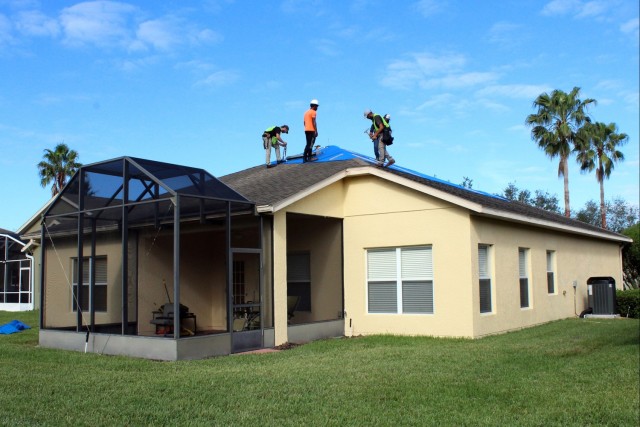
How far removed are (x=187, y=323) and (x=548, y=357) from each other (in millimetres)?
8363

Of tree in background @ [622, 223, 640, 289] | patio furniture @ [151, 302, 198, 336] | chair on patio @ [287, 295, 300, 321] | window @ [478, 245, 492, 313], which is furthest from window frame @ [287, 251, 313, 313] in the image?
tree in background @ [622, 223, 640, 289]

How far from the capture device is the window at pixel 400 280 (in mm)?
14305

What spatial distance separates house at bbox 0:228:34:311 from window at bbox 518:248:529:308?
73.7 ft

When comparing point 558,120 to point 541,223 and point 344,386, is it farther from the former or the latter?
point 344,386

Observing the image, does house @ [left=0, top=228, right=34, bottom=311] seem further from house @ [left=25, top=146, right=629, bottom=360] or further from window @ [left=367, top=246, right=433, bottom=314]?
window @ [left=367, top=246, right=433, bottom=314]

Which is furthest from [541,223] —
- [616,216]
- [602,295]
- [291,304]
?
[616,216]

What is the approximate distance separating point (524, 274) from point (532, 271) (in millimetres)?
301

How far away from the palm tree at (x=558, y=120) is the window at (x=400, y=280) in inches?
871

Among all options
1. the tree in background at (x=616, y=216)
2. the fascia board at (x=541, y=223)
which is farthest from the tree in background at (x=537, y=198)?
the fascia board at (x=541, y=223)

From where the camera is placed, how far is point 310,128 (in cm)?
1769

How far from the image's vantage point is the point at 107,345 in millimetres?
12273

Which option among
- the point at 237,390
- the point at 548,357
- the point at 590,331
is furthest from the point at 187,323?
the point at 590,331

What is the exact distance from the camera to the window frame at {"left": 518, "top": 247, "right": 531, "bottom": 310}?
16.5m

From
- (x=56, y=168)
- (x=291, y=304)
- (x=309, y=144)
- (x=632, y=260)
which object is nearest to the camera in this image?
(x=291, y=304)
